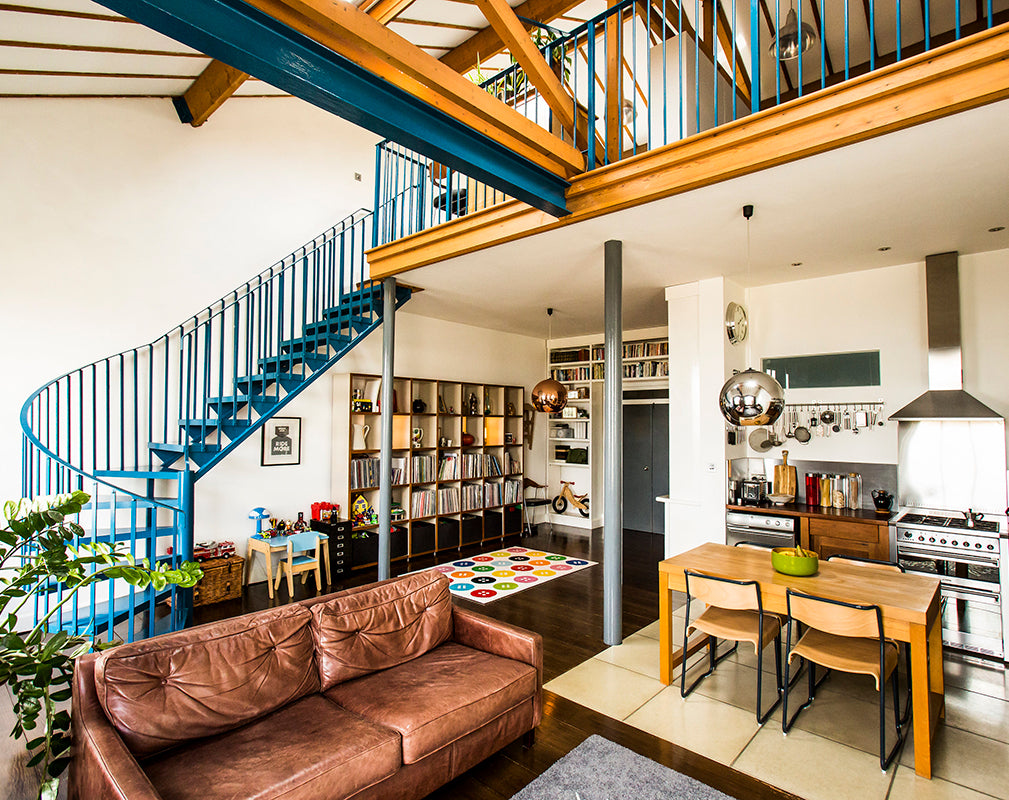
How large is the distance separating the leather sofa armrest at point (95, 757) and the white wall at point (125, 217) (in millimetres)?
3153

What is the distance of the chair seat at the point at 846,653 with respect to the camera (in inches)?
107

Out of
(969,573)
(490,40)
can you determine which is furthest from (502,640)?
(490,40)

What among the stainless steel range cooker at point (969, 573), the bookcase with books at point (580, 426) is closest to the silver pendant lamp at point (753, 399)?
the stainless steel range cooker at point (969, 573)

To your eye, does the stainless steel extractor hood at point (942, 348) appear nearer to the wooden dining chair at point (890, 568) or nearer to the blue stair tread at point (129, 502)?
the wooden dining chair at point (890, 568)

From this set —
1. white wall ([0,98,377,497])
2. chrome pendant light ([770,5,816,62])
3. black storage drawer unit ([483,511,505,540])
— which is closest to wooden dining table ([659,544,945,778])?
chrome pendant light ([770,5,816,62])

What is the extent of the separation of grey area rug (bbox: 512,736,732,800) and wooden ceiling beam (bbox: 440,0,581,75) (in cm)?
512

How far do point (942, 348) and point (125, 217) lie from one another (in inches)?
276

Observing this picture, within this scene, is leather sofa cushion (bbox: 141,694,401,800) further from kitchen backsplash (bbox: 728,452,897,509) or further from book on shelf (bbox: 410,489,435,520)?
book on shelf (bbox: 410,489,435,520)

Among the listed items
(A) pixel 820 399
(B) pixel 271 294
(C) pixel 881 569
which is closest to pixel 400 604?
(C) pixel 881 569

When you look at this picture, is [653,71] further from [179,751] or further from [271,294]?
[179,751]

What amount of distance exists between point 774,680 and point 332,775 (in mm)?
2813

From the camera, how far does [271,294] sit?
5.53 meters

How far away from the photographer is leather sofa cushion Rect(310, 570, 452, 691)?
2.55 m

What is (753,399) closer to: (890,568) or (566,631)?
(890,568)
